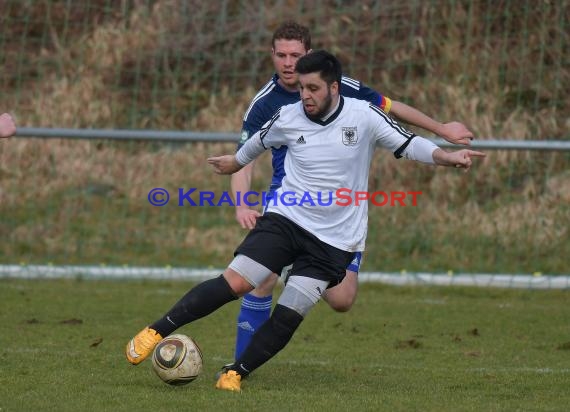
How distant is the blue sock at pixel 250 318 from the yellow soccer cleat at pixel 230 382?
2.52ft

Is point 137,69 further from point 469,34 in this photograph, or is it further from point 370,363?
point 370,363

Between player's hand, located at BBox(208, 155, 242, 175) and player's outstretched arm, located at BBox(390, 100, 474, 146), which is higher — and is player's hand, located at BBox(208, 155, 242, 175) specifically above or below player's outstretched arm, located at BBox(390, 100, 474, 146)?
below

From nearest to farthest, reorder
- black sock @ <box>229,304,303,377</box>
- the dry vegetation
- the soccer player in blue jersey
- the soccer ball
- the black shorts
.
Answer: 1. the soccer ball
2. black sock @ <box>229,304,303,377</box>
3. the black shorts
4. the soccer player in blue jersey
5. the dry vegetation

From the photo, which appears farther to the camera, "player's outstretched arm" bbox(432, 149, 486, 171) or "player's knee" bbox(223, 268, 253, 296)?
"player's knee" bbox(223, 268, 253, 296)

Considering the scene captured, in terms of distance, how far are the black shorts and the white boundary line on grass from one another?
519cm

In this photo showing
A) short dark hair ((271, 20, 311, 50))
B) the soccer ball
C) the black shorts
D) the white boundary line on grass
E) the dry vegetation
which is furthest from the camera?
the dry vegetation

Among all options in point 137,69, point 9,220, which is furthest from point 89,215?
point 137,69

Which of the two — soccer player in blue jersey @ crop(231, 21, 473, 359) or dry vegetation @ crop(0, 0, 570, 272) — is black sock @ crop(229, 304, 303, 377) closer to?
soccer player in blue jersey @ crop(231, 21, 473, 359)

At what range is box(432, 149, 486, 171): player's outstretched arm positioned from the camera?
18.4ft

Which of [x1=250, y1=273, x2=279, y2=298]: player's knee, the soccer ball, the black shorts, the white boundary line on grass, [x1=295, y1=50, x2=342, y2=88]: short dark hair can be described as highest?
[x1=295, y1=50, x2=342, y2=88]: short dark hair

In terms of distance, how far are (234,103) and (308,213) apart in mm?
8062

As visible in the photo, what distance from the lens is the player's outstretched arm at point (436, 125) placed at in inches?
242

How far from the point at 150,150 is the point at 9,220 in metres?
1.77

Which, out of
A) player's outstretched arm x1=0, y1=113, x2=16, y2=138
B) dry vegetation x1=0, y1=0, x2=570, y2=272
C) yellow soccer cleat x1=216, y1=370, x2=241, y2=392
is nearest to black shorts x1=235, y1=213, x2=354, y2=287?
yellow soccer cleat x1=216, y1=370, x2=241, y2=392
